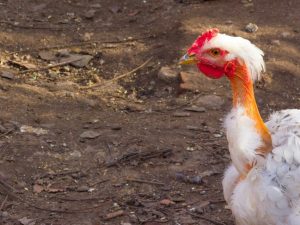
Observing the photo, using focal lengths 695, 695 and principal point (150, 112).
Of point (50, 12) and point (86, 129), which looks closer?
point (86, 129)

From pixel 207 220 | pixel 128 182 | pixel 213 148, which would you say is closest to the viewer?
pixel 207 220

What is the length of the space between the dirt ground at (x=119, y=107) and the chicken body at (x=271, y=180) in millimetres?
967

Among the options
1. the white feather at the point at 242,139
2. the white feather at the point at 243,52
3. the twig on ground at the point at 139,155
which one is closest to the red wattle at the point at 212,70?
the white feather at the point at 243,52

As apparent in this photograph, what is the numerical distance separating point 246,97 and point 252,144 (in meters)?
0.29

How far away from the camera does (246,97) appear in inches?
163

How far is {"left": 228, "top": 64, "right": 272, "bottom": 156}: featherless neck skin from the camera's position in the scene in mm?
4094

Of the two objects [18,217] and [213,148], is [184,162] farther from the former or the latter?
[18,217]

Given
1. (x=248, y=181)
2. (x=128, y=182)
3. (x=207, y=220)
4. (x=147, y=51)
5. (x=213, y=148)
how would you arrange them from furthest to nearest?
(x=147, y=51) → (x=213, y=148) → (x=128, y=182) → (x=207, y=220) → (x=248, y=181)

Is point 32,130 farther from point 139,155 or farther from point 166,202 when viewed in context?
point 166,202

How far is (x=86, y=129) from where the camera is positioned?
5918 millimetres

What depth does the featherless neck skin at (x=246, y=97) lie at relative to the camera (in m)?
4.09

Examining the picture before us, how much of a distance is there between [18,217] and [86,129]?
121cm

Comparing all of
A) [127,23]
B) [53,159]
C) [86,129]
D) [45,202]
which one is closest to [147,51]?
[127,23]

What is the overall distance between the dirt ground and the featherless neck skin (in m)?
1.06
